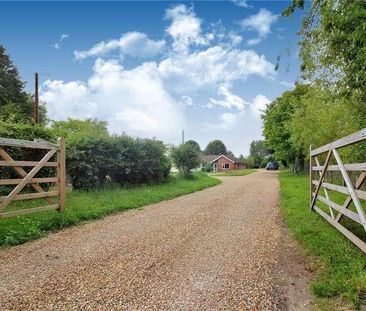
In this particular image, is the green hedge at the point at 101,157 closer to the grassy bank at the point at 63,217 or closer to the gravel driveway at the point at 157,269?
the grassy bank at the point at 63,217

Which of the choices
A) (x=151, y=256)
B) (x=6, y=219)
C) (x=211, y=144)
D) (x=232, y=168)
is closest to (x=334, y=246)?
(x=151, y=256)

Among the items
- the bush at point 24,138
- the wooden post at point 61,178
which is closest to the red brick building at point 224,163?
the bush at point 24,138

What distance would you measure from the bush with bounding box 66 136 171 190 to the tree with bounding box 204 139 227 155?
101 meters

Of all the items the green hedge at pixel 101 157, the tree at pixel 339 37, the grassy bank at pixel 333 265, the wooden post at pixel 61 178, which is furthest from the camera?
the green hedge at pixel 101 157

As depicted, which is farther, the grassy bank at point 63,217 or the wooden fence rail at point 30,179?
the wooden fence rail at point 30,179

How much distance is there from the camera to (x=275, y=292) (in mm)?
4109

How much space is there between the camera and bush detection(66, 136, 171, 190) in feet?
48.3

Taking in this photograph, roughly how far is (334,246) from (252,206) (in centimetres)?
572

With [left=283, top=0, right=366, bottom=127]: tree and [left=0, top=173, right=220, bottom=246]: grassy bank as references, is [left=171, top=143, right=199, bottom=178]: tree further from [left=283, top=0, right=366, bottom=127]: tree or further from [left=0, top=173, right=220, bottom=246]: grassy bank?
[left=283, top=0, right=366, bottom=127]: tree

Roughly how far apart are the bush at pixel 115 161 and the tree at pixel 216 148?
100788 millimetres

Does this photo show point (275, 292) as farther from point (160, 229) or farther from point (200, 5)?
point (200, 5)

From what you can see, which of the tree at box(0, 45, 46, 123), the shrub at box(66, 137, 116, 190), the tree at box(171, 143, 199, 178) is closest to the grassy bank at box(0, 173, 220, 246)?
the shrub at box(66, 137, 116, 190)

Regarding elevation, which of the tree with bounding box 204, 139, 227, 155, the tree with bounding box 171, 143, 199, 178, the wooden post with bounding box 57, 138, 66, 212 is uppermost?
the tree with bounding box 204, 139, 227, 155

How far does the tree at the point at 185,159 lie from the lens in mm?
28547
